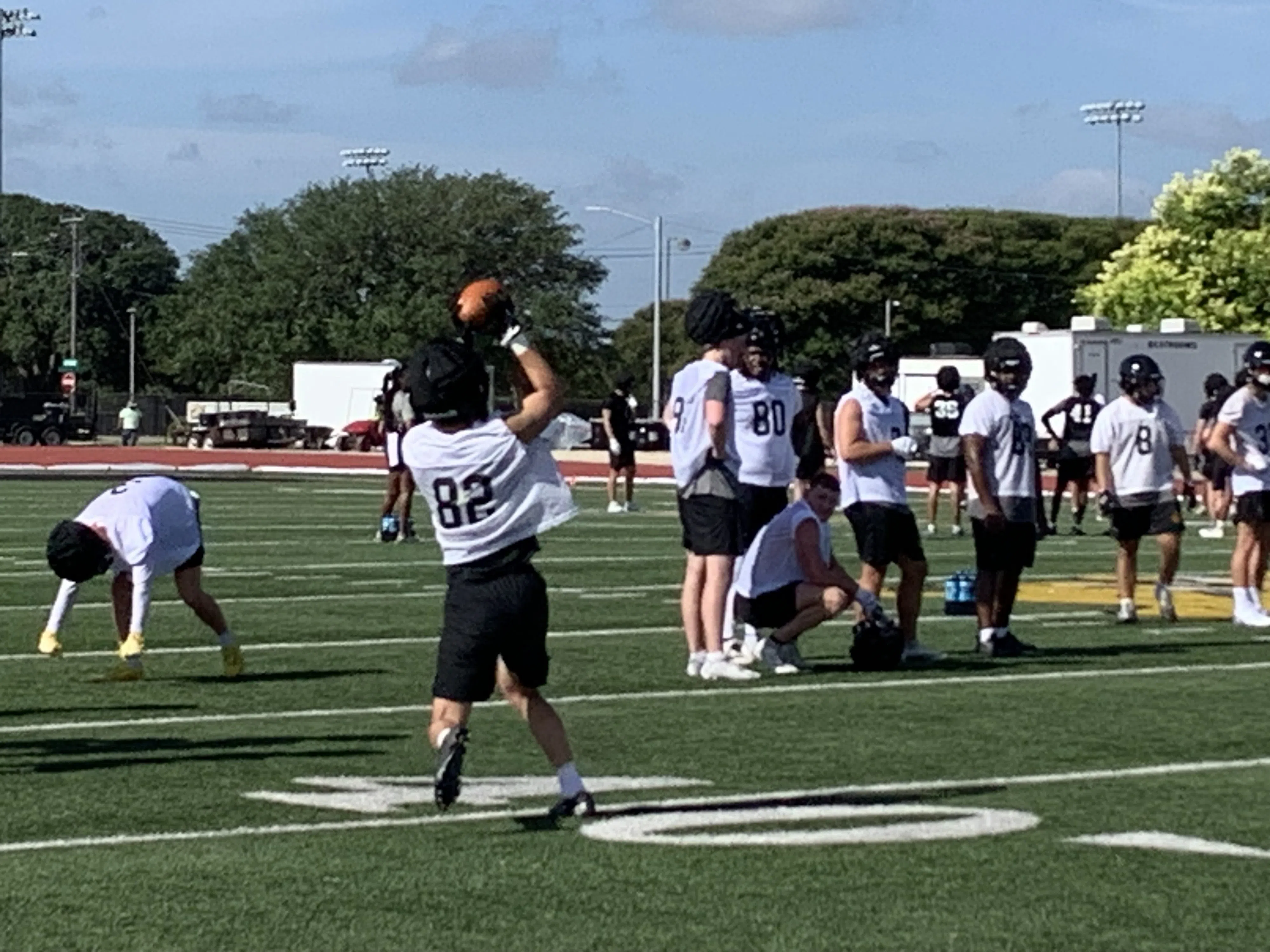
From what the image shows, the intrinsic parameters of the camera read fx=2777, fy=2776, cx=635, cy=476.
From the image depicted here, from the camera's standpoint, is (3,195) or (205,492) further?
(3,195)

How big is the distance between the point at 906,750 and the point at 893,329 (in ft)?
303

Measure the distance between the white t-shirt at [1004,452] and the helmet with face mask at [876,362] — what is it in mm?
691

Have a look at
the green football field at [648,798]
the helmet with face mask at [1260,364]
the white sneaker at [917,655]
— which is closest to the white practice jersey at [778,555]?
the green football field at [648,798]

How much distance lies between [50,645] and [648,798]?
18.0 ft

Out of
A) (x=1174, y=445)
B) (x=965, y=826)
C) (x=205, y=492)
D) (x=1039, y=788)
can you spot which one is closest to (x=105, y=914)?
(x=965, y=826)

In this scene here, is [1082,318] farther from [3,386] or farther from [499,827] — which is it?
[3,386]

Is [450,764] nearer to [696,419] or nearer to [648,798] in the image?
[648,798]

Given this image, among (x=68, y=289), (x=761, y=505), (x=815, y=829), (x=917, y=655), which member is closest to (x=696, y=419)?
(x=761, y=505)

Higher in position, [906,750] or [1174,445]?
[1174,445]

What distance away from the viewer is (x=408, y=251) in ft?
342

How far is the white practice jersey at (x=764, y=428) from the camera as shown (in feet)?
45.9

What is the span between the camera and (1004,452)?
15023 millimetres

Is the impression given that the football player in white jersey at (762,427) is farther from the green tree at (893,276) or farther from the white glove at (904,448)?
the green tree at (893,276)

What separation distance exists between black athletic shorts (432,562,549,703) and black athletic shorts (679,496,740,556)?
446cm
